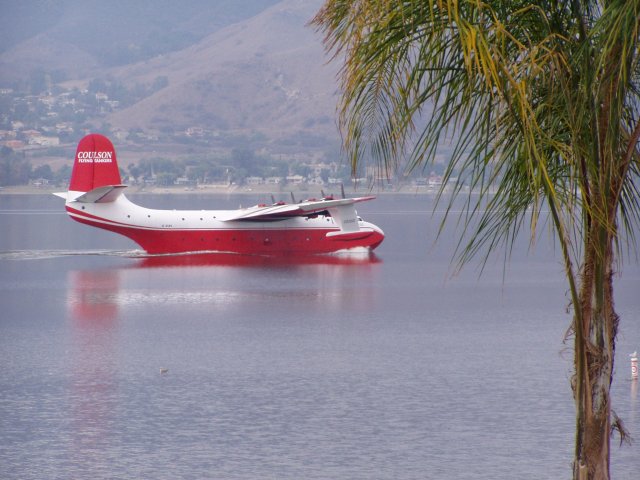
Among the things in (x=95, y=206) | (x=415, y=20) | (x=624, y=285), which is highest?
(x=415, y=20)

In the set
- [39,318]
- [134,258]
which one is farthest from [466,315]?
[134,258]

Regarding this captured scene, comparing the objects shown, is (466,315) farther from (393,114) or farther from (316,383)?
(393,114)

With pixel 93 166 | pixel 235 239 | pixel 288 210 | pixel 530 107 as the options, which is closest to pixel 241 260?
pixel 235 239

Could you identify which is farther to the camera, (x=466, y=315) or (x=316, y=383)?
(x=466, y=315)

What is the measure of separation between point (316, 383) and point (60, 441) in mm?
9498

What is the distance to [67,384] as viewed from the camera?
105 ft

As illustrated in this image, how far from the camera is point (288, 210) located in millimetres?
70750

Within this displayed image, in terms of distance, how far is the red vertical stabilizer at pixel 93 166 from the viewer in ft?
237

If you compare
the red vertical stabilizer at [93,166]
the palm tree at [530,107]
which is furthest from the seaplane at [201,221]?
the palm tree at [530,107]

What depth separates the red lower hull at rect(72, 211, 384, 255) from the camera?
74.6 metres

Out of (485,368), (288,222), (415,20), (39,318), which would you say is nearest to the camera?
(415,20)

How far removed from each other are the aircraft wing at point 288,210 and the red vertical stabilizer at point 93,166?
8.88 metres

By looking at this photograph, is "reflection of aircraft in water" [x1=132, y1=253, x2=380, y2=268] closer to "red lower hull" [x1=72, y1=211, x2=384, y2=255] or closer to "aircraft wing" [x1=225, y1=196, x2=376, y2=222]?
"red lower hull" [x1=72, y1=211, x2=384, y2=255]

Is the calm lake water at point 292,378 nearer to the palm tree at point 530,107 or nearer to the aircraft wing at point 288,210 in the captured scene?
the palm tree at point 530,107
